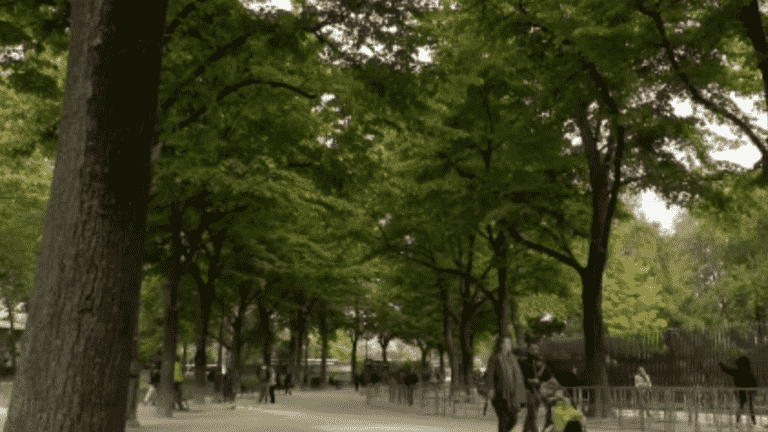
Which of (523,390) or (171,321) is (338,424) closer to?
(171,321)

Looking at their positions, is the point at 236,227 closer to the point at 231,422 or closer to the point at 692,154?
the point at 231,422

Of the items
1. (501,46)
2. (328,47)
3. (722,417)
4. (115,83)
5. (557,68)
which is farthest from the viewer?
(501,46)

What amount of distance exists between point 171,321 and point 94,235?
51.1 ft

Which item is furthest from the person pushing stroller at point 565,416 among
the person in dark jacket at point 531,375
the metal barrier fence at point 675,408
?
the metal barrier fence at point 675,408

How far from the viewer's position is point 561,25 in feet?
50.2

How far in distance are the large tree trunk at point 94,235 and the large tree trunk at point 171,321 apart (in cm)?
1444

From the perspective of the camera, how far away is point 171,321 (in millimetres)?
19109

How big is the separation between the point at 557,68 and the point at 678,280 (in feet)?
122

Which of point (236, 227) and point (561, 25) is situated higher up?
point (561, 25)

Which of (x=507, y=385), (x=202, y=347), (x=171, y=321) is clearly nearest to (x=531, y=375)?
(x=507, y=385)

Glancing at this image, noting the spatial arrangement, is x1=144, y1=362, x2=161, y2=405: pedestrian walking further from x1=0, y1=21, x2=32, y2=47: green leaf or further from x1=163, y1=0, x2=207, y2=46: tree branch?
x1=0, y1=21, x2=32, y2=47: green leaf

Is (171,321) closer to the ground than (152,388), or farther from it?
farther from it

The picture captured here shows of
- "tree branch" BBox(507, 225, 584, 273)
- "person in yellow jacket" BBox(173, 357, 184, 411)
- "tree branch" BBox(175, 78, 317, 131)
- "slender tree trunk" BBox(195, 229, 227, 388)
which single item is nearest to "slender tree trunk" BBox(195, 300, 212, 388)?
"slender tree trunk" BBox(195, 229, 227, 388)

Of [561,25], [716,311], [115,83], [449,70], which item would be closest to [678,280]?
[716,311]
